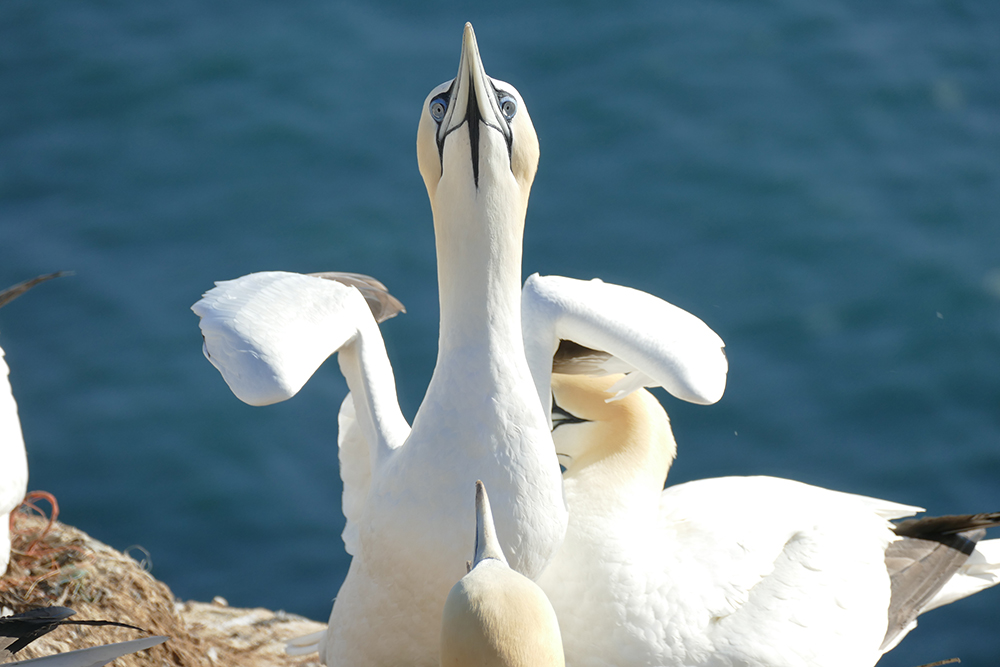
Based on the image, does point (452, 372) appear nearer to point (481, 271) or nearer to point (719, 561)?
point (481, 271)

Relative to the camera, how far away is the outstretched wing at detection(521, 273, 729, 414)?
315 centimetres

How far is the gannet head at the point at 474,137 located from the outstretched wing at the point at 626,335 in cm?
53

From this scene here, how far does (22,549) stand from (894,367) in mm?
3920

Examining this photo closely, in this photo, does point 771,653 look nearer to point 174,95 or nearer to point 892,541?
point 892,541

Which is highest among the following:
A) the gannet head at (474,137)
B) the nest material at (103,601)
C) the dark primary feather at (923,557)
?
the gannet head at (474,137)

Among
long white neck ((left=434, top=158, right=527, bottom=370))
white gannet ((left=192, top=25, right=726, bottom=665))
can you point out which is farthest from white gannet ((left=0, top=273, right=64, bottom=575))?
long white neck ((left=434, top=158, right=527, bottom=370))

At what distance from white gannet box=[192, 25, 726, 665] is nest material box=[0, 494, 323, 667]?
102 cm

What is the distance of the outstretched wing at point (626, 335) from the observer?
3150 millimetres

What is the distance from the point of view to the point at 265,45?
6539mm

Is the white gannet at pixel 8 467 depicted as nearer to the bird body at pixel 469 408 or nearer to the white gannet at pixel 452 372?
the white gannet at pixel 452 372

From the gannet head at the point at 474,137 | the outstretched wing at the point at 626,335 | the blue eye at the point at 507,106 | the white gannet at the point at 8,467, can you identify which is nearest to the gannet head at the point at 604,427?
the outstretched wing at the point at 626,335

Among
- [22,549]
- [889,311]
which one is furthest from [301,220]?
[889,311]

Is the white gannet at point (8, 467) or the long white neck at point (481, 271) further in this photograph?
the white gannet at point (8, 467)

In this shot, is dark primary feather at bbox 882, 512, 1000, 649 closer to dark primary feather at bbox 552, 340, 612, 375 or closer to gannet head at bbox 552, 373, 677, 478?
gannet head at bbox 552, 373, 677, 478
